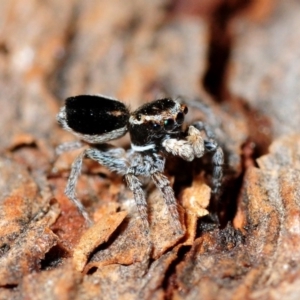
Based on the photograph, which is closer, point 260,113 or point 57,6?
point 260,113

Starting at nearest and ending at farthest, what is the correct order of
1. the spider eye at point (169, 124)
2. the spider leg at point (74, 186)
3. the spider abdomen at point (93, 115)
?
the spider leg at point (74, 186), the spider eye at point (169, 124), the spider abdomen at point (93, 115)

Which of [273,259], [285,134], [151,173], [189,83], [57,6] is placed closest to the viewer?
[273,259]

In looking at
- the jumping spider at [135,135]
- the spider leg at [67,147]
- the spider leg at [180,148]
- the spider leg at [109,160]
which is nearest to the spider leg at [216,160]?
the jumping spider at [135,135]

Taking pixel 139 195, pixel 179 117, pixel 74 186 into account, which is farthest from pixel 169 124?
pixel 74 186

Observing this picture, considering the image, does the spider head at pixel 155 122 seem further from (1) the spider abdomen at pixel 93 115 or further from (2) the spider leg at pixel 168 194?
(2) the spider leg at pixel 168 194

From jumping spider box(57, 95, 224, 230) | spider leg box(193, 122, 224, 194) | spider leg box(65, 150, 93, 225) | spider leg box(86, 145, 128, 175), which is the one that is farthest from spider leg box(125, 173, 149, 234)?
spider leg box(193, 122, 224, 194)

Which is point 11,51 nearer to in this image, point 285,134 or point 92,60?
point 92,60

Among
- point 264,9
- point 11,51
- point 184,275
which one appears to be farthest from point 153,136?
point 264,9
